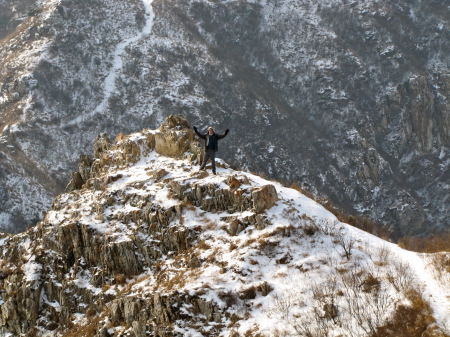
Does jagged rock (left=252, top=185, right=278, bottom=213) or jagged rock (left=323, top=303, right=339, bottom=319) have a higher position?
jagged rock (left=252, top=185, right=278, bottom=213)

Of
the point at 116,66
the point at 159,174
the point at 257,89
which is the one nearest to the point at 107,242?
the point at 159,174

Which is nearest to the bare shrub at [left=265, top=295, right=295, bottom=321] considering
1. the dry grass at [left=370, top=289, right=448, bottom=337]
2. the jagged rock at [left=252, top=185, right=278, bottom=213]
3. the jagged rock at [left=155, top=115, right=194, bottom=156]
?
the dry grass at [left=370, top=289, right=448, bottom=337]

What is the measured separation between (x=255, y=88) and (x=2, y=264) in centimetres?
10545

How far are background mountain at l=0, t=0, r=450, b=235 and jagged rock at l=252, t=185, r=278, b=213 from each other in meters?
65.6

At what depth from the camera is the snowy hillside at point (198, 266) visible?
2020cm

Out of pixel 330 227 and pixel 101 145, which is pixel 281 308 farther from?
pixel 101 145

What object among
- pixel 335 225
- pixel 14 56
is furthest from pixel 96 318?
pixel 14 56

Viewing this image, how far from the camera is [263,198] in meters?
27.3

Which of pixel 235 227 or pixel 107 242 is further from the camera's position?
pixel 107 242

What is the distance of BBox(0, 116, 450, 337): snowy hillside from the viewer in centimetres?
2020

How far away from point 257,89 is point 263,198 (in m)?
107

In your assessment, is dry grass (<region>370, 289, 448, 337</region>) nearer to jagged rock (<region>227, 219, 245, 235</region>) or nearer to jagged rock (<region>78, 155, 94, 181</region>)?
jagged rock (<region>227, 219, 245, 235</region>)

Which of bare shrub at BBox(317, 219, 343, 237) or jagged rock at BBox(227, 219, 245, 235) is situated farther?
jagged rock at BBox(227, 219, 245, 235)

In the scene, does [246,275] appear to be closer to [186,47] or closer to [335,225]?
[335,225]
